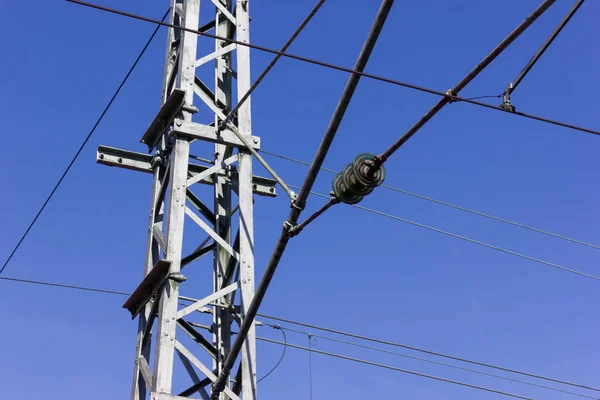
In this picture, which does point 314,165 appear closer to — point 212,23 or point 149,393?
point 149,393

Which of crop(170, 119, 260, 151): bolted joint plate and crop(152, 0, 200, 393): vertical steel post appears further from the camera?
crop(170, 119, 260, 151): bolted joint plate

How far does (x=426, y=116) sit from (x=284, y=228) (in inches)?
60.9

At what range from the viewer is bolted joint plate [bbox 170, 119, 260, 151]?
8477mm

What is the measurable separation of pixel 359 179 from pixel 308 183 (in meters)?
0.38

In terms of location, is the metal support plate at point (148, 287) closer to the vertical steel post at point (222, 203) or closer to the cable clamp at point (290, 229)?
the vertical steel post at point (222, 203)

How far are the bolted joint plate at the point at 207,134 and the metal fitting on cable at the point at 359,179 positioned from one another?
1.96 metres

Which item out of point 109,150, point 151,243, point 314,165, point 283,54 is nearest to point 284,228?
point 314,165

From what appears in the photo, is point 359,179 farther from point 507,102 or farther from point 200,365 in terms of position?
point 200,365

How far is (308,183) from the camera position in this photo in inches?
271

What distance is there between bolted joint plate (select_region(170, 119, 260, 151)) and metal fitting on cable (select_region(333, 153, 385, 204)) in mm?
1957

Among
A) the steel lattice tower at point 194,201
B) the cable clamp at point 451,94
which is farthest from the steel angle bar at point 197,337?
the cable clamp at point 451,94

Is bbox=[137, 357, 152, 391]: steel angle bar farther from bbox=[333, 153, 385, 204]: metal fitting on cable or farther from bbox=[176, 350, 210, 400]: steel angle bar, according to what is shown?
bbox=[333, 153, 385, 204]: metal fitting on cable

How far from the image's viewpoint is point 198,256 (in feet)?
28.5

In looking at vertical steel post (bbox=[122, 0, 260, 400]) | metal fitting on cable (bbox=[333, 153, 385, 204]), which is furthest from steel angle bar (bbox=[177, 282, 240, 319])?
metal fitting on cable (bbox=[333, 153, 385, 204])
